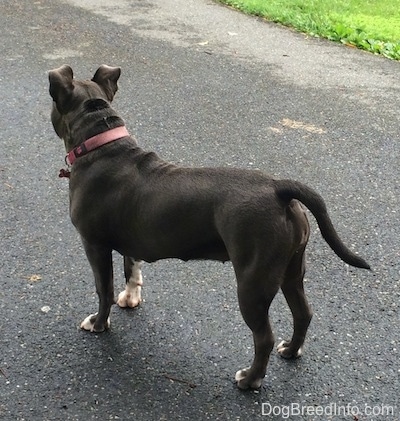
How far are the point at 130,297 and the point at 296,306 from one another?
38.1 inches

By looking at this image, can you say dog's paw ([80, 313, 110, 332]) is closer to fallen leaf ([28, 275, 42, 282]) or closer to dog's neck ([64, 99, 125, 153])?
fallen leaf ([28, 275, 42, 282])

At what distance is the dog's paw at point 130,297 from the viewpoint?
11.8 feet

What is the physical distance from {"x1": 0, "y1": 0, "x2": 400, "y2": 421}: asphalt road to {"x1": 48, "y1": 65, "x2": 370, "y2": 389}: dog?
21 cm

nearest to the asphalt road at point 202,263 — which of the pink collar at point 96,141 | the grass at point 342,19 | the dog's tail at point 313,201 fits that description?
the grass at point 342,19

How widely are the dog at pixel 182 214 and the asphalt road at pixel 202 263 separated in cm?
21

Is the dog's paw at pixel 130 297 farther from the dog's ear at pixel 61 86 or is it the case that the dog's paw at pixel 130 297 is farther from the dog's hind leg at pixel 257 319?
the dog's ear at pixel 61 86

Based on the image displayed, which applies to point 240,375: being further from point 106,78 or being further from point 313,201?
point 106,78

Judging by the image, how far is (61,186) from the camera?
4777 millimetres

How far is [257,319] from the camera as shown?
9.41 ft

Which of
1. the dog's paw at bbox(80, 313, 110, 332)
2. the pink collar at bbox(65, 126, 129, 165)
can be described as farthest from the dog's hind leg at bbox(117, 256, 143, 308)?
the pink collar at bbox(65, 126, 129, 165)

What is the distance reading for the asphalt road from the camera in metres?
3.08

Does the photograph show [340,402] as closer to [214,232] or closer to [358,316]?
[358,316]

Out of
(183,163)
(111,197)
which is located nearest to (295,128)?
(183,163)

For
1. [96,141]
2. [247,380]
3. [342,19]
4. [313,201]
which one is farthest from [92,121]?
[342,19]
